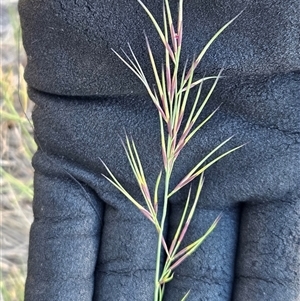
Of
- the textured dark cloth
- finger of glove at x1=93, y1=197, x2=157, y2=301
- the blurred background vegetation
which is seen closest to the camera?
the textured dark cloth

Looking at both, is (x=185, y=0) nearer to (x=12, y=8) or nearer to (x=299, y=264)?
(x=299, y=264)

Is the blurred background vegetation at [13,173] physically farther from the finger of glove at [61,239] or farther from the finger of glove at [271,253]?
the finger of glove at [271,253]

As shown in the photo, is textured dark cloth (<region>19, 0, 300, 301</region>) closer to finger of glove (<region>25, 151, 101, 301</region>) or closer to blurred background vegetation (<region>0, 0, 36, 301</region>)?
finger of glove (<region>25, 151, 101, 301</region>)

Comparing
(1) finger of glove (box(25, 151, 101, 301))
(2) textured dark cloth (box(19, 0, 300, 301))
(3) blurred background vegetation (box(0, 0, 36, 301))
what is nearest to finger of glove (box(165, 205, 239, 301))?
(2) textured dark cloth (box(19, 0, 300, 301))

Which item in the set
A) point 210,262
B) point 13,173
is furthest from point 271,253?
point 13,173

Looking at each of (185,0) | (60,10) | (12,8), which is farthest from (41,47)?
(12,8)

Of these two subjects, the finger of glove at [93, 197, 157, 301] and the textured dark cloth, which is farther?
the finger of glove at [93, 197, 157, 301]
